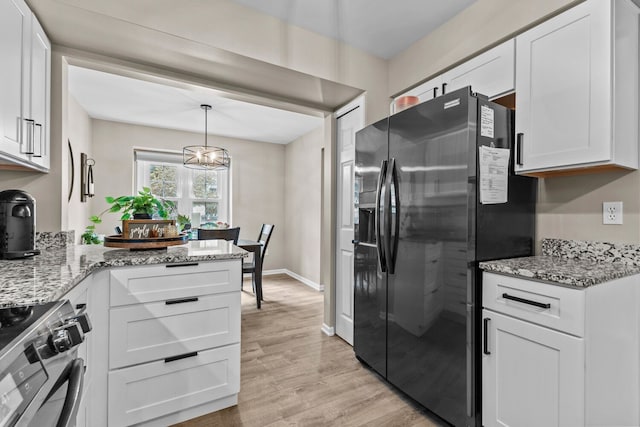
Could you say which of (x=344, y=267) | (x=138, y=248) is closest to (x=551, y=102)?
(x=344, y=267)

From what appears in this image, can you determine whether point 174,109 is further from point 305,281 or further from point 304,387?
point 304,387

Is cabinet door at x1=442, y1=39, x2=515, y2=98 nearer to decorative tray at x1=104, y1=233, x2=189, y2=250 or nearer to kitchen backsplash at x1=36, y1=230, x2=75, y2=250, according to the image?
decorative tray at x1=104, y1=233, x2=189, y2=250

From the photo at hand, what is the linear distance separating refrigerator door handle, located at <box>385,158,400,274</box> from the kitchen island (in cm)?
94

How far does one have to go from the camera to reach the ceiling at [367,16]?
209cm

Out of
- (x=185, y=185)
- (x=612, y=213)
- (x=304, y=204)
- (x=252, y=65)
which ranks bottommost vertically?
(x=612, y=213)

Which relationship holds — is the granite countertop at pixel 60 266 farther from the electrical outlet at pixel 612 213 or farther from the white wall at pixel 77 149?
the white wall at pixel 77 149

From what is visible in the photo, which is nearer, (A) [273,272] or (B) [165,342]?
(B) [165,342]

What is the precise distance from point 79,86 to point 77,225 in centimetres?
164

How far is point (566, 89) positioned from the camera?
60.5 inches

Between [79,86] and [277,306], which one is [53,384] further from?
[79,86]

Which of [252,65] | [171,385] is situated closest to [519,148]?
[252,65]

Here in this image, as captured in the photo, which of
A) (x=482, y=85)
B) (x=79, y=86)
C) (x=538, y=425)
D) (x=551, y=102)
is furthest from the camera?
(x=79, y=86)

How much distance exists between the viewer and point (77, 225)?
3.78m

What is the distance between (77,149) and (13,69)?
9.01 ft
